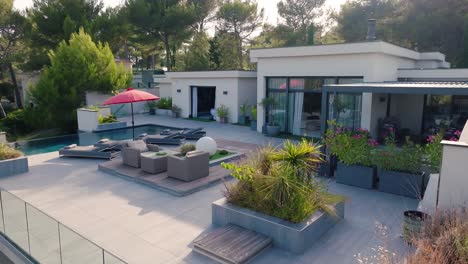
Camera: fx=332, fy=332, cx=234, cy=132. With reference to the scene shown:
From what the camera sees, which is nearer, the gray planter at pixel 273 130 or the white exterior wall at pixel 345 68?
the white exterior wall at pixel 345 68

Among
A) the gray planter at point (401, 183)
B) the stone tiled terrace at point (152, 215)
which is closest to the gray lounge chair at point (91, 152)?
the stone tiled terrace at point (152, 215)

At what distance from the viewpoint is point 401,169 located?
7.92 metres

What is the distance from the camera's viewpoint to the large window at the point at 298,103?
1436 cm

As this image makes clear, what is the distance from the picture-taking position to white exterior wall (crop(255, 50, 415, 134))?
12555 mm

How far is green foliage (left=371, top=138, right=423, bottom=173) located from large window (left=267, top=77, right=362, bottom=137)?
615 centimetres

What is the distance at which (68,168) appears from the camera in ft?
34.5

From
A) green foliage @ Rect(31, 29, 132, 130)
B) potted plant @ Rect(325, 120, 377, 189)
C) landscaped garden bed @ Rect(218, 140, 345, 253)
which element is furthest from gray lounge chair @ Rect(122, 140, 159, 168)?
green foliage @ Rect(31, 29, 132, 130)

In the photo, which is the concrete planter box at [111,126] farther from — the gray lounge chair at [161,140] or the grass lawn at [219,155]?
the grass lawn at [219,155]

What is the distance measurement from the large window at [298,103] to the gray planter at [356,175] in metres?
5.73

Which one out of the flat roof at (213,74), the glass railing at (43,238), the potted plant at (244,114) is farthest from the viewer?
the potted plant at (244,114)

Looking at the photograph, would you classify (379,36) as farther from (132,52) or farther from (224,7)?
(132,52)

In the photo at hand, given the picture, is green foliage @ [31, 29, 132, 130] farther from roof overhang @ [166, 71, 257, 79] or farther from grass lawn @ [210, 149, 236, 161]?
grass lawn @ [210, 149, 236, 161]

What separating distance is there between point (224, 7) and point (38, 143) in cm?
2475

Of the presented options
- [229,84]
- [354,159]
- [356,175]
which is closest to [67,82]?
[229,84]
